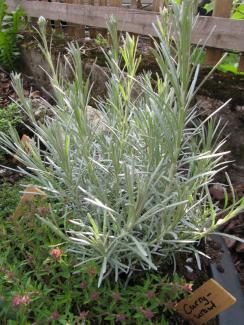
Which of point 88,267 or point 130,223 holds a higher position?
point 130,223

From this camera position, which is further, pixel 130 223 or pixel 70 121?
pixel 70 121

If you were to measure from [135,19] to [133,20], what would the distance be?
0.02m

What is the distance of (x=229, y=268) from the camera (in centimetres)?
113

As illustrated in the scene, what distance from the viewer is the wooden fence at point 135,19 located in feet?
5.11

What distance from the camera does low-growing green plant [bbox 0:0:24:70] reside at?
2.74 meters

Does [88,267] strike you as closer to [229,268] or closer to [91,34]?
[229,268]

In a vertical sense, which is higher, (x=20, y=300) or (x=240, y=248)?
(x=20, y=300)

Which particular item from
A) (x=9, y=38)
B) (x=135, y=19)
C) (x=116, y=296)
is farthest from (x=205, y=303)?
(x=9, y=38)

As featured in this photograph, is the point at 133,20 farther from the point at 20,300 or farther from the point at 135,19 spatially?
the point at 20,300

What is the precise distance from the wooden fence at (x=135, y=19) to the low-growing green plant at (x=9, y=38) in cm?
24

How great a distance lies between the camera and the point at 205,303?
85 centimetres

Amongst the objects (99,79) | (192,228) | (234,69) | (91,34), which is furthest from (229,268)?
(91,34)

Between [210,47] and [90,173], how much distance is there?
1201 mm

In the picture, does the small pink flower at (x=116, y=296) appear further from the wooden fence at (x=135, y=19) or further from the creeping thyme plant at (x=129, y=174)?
the wooden fence at (x=135, y=19)
